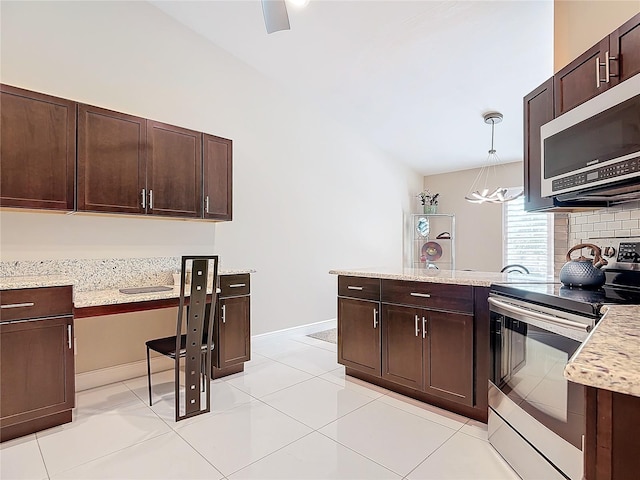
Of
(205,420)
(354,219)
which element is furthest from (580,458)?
(354,219)

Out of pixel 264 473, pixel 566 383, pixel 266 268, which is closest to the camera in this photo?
pixel 566 383

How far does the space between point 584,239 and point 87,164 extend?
3.50 metres

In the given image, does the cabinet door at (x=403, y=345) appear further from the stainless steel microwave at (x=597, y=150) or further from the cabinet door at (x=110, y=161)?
the cabinet door at (x=110, y=161)

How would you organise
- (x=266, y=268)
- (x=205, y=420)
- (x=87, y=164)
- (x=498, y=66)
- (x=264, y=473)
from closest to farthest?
(x=264, y=473) < (x=205, y=420) < (x=87, y=164) < (x=498, y=66) < (x=266, y=268)

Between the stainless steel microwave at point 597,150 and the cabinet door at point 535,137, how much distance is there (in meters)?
0.15

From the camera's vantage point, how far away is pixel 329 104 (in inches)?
191

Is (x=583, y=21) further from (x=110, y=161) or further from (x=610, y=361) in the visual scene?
(x=110, y=161)

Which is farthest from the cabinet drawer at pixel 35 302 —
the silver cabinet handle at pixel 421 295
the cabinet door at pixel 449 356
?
the cabinet door at pixel 449 356

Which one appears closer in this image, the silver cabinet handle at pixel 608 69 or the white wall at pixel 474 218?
the silver cabinet handle at pixel 608 69

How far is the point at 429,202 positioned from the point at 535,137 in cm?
423

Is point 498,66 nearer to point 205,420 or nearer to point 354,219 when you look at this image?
point 354,219

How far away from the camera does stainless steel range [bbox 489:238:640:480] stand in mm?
1508

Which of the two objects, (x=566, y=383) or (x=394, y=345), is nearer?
(x=566, y=383)

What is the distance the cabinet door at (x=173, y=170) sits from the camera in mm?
3066
